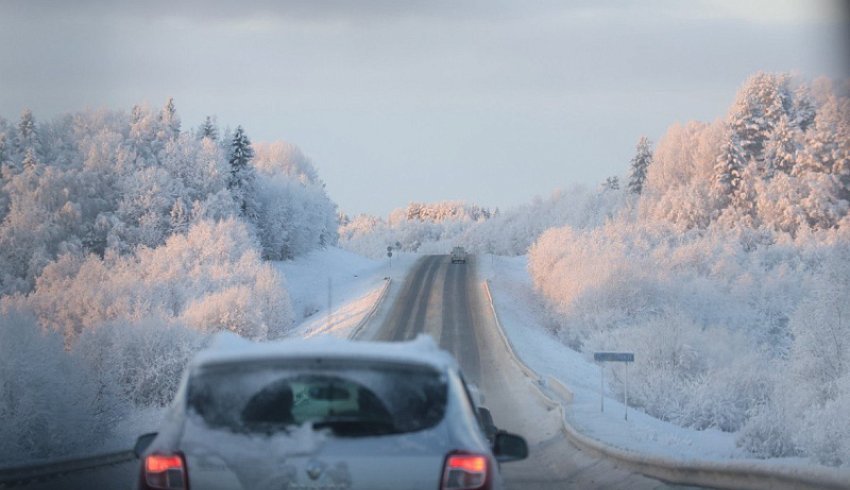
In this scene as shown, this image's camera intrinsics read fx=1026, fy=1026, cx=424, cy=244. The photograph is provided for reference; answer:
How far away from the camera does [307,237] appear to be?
98.4 metres

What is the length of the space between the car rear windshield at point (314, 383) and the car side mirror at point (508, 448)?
1423mm

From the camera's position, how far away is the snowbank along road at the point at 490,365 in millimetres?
16562

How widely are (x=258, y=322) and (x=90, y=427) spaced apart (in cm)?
3136

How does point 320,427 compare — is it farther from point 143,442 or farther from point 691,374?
point 691,374

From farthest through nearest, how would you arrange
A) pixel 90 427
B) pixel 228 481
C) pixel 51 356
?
pixel 51 356 < pixel 90 427 < pixel 228 481

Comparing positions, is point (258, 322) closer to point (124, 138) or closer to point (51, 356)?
point (51, 356)

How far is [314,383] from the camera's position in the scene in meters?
5.77

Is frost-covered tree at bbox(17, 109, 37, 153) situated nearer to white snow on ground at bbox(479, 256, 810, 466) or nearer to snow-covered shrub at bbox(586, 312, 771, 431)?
white snow on ground at bbox(479, 256, 810, 466)

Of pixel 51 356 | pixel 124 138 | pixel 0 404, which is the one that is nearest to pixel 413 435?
pixel 0 404

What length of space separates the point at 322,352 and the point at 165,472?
1052 mm

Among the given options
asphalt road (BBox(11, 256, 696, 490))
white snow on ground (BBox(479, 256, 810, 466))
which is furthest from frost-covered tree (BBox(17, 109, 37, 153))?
white snow on ground (BBox(479, 256, 810, 466))

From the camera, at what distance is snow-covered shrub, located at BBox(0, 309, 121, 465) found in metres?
22.6

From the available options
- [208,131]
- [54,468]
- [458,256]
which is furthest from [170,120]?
[54,468]

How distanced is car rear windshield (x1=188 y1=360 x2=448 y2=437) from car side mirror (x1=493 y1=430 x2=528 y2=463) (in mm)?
1423
